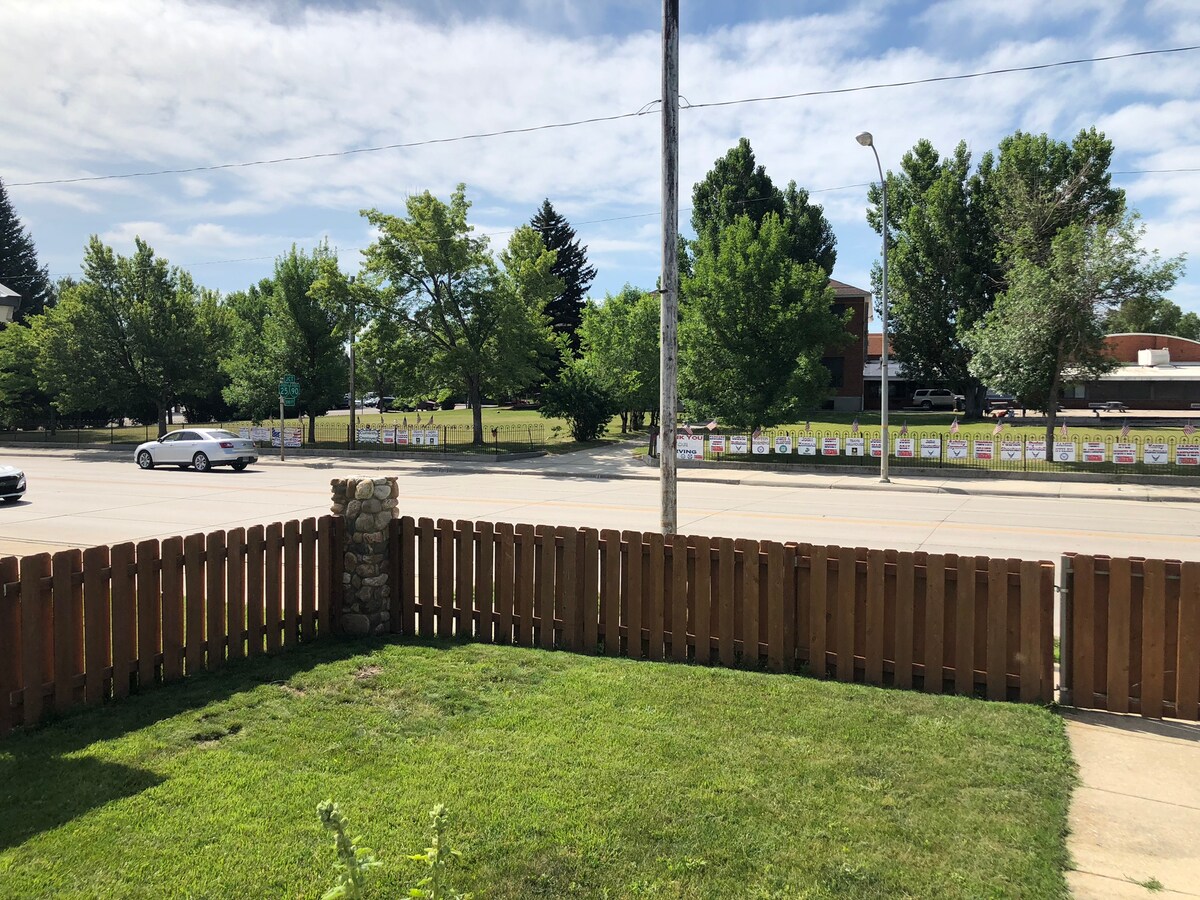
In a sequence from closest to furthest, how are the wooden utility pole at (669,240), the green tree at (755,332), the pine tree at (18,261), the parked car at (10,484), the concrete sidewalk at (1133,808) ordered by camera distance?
the concrete sidewalk at (1133,808)
the wooden utility pole at (669,240)
the parked car at (10,484)
the green tree at (755,332)
the pine tree at (18,261)

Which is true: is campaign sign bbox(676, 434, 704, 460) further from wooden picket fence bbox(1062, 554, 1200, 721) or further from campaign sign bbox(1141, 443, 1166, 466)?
wooden picket fence bbox(1062, 554, 1200, 721)

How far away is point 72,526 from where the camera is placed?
14891mm

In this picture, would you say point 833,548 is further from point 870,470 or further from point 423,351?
point 423,351

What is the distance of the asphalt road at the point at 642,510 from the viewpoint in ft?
45.2

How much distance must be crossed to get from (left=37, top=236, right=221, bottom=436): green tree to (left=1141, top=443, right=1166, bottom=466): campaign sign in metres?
40.0

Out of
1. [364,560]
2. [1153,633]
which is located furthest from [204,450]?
[1153,633]

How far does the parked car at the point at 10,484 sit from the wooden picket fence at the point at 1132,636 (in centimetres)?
2116

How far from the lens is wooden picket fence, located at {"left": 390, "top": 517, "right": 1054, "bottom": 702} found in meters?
5.75

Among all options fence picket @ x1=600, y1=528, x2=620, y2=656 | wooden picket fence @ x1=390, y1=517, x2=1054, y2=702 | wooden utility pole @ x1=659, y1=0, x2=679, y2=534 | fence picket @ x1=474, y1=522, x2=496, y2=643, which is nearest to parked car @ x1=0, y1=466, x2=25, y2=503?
wooden picket fence @ x1=390, y1=517, x2=1054, y2=702

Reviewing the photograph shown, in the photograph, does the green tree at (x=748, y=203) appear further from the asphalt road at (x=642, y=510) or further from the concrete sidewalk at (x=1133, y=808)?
the concrete sidewalk at (x=1133, y=808)

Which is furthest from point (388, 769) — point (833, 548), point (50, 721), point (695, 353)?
point (695, 353)

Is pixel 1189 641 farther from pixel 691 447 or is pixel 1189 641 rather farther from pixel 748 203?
pixel 748 203

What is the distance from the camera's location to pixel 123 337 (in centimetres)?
3922

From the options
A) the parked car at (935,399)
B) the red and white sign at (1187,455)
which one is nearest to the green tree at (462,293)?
the red and white sign at (1187,455)
